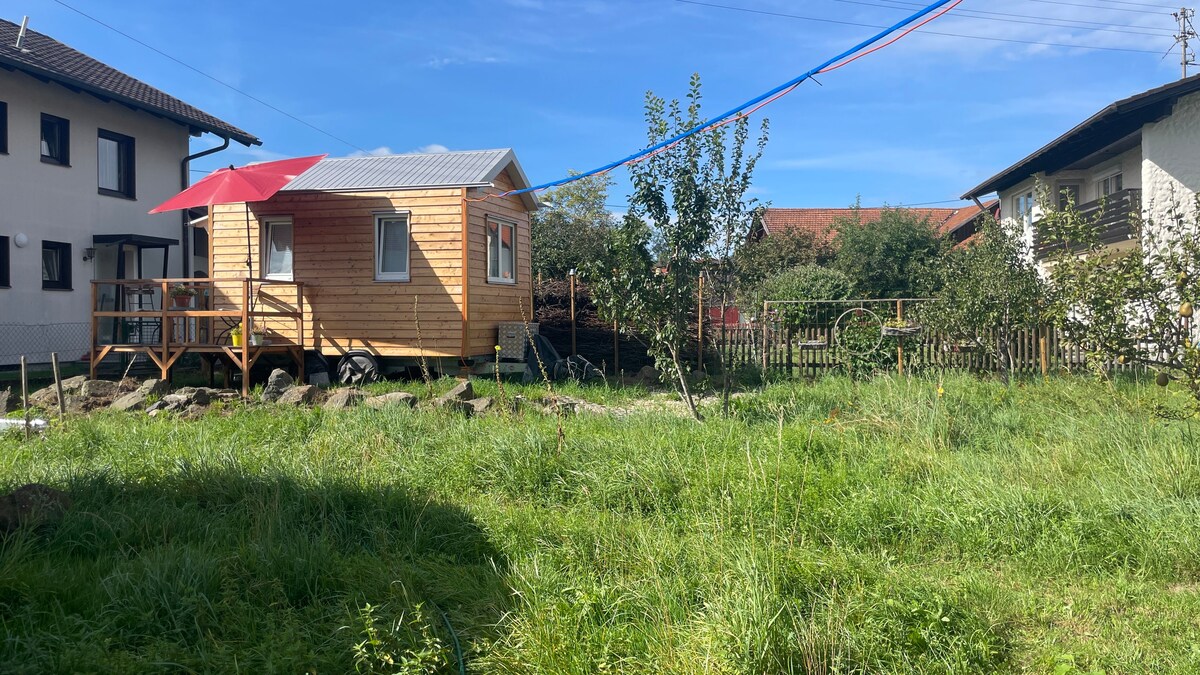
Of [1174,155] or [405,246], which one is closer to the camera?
[405,246]

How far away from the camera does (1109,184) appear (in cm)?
2125

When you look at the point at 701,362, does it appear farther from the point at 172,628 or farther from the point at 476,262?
the point at 172,628

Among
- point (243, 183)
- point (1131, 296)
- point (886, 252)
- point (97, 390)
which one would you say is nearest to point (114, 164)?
point (243, 183)

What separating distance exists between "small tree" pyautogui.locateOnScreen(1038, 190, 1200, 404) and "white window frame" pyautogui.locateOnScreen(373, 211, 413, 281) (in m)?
9.54

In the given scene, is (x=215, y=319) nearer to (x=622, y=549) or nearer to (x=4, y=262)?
(x=4, y=262)

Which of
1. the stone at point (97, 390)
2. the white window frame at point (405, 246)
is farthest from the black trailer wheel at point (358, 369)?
the stone at point (97, 390)

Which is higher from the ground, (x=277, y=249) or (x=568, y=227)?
(x=568, y=227)

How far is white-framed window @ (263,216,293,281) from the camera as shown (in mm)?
14294

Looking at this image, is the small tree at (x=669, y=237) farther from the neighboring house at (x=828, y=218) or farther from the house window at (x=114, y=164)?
the neighboring house at (x=828, y=218)

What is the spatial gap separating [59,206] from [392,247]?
911 cm

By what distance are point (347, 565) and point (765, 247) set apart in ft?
89.8

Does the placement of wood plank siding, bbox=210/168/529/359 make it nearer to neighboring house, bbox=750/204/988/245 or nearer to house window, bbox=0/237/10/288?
house window, bbox=0/237/10/288

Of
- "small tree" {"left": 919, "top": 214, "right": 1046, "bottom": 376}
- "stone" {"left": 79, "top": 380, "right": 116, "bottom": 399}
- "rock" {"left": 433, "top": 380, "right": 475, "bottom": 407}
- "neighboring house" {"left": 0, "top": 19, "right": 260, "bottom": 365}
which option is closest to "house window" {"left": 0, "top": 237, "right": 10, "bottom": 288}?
"neighboring house" {"left": 0, "top": 19, "right": 260, "bottom": 365}

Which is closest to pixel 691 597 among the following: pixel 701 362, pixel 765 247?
pixel 701 362
